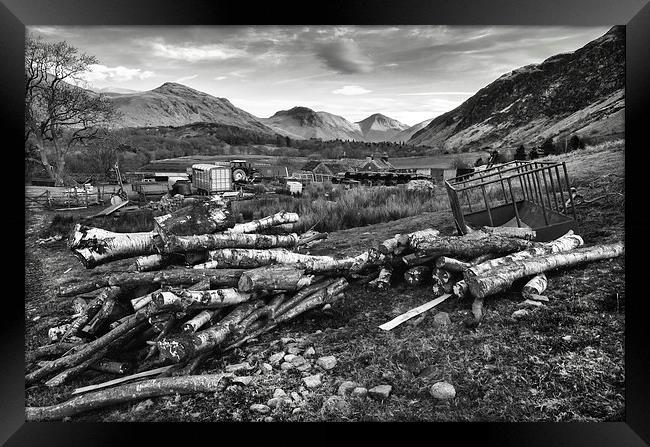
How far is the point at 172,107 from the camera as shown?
4715 mm

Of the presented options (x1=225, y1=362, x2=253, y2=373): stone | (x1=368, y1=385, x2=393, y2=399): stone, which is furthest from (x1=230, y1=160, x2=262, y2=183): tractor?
(x1=368, y1=385, x2=393, y2=399): stone

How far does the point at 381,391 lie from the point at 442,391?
21.2 inches

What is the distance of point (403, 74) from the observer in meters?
4.59

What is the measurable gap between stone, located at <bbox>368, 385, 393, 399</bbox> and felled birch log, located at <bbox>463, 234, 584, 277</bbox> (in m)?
1.23

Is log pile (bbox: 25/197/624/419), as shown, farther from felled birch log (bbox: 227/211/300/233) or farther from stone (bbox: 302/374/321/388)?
stone (bbox: 302/374/321/388)

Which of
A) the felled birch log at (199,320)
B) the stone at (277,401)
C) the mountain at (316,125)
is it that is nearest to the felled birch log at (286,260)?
the felled birch log at (199,320)

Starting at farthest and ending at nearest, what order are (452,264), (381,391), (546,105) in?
(546,105), (452,264), (381,391)

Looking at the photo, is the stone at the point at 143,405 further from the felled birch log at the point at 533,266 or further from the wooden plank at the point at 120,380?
the felled birch log at the point at 533,266

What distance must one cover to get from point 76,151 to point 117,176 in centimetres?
48

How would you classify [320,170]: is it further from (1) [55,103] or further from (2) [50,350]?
(2) [50,350]

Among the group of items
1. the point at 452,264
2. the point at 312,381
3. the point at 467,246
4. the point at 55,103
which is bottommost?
the point at 312,381

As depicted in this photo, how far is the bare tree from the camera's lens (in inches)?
167

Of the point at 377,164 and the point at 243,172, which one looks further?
the point at 377,164
